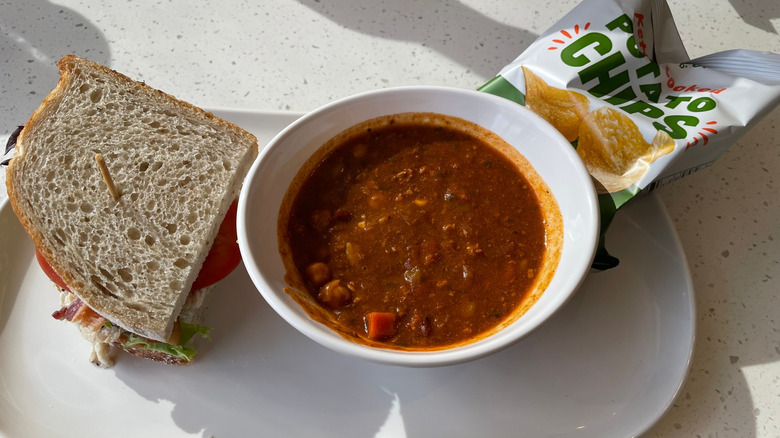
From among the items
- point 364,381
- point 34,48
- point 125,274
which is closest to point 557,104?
point 364,381

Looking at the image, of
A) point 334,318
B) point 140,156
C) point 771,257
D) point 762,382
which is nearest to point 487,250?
point 334,318

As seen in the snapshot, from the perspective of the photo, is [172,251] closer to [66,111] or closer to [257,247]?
[257,247]

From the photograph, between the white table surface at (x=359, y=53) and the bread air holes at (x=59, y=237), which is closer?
the bread air holes at (x=59, y=237)

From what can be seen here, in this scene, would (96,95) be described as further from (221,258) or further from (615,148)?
(615,148)

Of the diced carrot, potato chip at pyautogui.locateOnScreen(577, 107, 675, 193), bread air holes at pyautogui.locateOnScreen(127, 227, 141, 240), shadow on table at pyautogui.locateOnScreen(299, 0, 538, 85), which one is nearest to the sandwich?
bread air holes at pyautogui.locateOnScreen(127, 227, 141, 240)

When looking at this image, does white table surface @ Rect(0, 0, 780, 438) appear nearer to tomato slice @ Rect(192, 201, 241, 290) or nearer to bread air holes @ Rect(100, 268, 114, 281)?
tomato slice @ Rect(192, 201, 241, 290)

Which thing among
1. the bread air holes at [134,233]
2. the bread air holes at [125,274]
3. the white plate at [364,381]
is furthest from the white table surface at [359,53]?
the bread air holes at [125,274]

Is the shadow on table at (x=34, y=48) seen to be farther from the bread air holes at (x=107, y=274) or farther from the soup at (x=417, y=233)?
the soup at (x=417, y=233)
